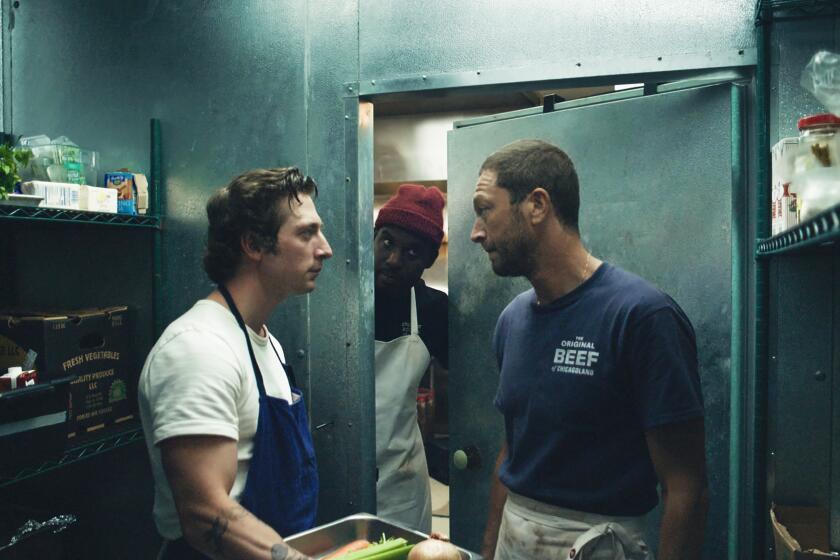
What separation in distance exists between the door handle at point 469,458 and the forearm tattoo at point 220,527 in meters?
1.05

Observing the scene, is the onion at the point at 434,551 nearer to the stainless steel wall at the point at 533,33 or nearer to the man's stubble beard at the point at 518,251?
the man's stubble beard at the point at 518,251

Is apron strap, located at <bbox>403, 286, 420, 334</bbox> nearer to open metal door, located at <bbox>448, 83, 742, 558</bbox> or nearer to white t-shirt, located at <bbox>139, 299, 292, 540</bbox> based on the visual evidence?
open metal door, located at <bbox>448, 83, 742, 558</bbox>

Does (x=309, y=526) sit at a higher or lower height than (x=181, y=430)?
lower

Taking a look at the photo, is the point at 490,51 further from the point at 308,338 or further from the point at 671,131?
the point at 308,338

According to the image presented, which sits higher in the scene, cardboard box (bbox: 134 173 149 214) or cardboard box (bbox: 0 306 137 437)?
cardboard box (bbox: 134 173 149 214)

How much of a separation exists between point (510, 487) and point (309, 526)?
20.4 inches

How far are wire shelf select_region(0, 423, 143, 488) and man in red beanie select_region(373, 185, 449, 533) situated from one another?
2.96 feet

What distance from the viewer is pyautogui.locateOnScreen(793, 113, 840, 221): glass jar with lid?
3.70ft

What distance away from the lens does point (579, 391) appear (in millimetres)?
1524

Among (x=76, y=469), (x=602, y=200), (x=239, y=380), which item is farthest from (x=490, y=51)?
(x=76, y=469)

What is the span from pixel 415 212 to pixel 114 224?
3.46 feet

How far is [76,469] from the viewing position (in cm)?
244

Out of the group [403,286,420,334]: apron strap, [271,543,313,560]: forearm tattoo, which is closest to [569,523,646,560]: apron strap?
[271,543,313,560]: forearm tattoo

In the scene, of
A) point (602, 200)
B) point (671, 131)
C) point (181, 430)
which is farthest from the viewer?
point (602, 200)
